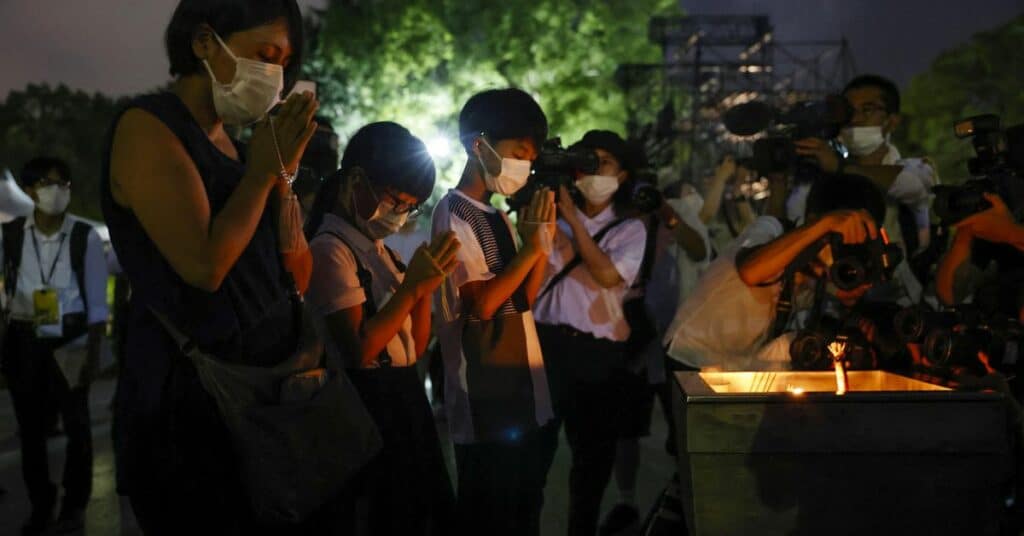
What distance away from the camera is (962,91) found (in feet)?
115

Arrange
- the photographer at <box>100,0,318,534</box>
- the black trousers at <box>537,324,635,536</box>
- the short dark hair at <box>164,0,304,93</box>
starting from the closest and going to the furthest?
the photographer at <box>100,0,318,534</box> → the short dark hair at <box>164,0,304,93</box> → the black trousers at <box>537,324,635,536</box>

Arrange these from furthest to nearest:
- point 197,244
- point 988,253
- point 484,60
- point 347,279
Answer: point 484,60, point 988,253, point 347,279, point 197,244

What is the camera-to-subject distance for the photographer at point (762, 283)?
3.43 m

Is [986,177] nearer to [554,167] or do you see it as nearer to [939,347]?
[939,347]

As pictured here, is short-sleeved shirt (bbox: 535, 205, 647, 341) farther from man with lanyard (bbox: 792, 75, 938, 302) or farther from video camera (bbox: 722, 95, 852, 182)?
video camera (bbox: 722, 95, 852, 182)

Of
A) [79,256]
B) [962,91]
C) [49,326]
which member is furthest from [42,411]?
[962,91]

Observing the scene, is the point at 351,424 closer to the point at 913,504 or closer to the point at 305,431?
the point at 305,431

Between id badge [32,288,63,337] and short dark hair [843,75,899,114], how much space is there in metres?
4.58

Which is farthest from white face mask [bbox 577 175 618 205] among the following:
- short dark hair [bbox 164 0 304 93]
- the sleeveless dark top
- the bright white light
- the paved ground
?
the bright white light

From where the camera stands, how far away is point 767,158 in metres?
3.89

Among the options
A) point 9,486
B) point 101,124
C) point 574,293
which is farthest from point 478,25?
point 101,124

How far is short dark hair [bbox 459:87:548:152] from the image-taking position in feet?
12.6

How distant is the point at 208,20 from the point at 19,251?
4.42 metres

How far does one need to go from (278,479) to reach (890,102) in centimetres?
396
